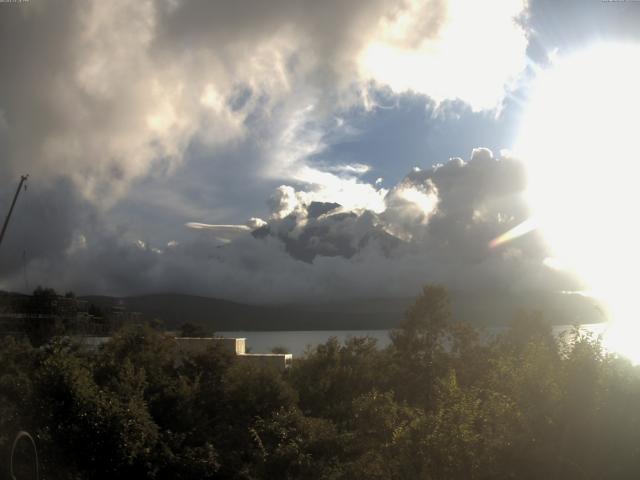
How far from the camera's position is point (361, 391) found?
125ft

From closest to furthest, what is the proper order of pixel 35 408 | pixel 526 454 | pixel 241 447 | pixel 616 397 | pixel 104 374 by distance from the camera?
pixel 526 454
pixel 616 397
pixel 35 408
pixel 241 447
pixel 104 374

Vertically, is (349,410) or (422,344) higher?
(422,344)

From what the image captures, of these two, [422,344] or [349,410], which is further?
[422,344]

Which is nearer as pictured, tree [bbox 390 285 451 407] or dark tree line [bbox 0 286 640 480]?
dark tree line [bbox 0 286 640 480]

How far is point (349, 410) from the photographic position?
34250 millimetres

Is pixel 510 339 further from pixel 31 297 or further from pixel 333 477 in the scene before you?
pixel 31 297

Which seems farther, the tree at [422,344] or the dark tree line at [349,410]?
the tree at [422,344]

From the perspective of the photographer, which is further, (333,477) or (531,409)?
(333,477)

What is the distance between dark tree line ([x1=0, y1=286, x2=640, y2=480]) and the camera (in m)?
16.5

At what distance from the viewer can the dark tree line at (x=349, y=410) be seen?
16547 millimetres

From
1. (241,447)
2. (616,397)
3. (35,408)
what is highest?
(616,397)

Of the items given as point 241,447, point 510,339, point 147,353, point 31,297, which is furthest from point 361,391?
point 31,297

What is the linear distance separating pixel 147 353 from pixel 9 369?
8.12 metres

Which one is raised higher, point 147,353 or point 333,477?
point 147,353
